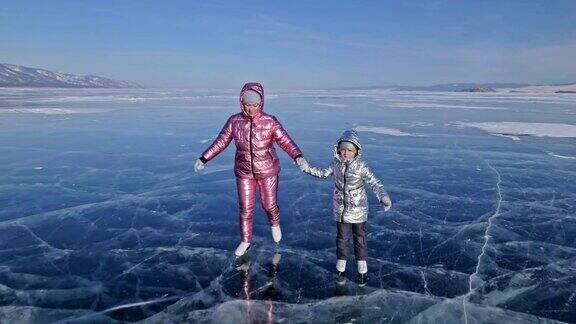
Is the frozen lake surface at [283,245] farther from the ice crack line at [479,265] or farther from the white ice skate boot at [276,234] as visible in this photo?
the white ice skate boot at [276,234]

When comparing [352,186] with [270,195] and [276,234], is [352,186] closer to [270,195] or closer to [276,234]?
[270,195]

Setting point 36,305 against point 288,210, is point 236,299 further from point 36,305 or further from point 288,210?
point 288,210

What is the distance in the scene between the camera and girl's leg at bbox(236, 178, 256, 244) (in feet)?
15.3

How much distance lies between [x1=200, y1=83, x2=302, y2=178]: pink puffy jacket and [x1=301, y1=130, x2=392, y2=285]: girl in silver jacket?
0.73m

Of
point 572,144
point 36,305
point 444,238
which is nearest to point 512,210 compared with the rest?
point 444,238

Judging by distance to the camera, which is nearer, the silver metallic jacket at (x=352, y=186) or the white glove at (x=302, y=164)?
the silver metallic jacket at (x=352, y=186)

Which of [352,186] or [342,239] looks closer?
[352,186]

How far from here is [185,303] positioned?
3.68 m

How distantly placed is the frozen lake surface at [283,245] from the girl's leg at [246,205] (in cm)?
24

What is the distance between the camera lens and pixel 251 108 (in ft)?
14.5

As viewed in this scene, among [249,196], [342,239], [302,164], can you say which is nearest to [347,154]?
[302,164]

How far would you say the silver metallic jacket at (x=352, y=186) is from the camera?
153 inches

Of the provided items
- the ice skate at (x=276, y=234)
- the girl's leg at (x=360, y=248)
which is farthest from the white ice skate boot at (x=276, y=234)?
the girl's leg at (x=360, y=248)

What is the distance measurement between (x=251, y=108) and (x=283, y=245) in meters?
1.70
